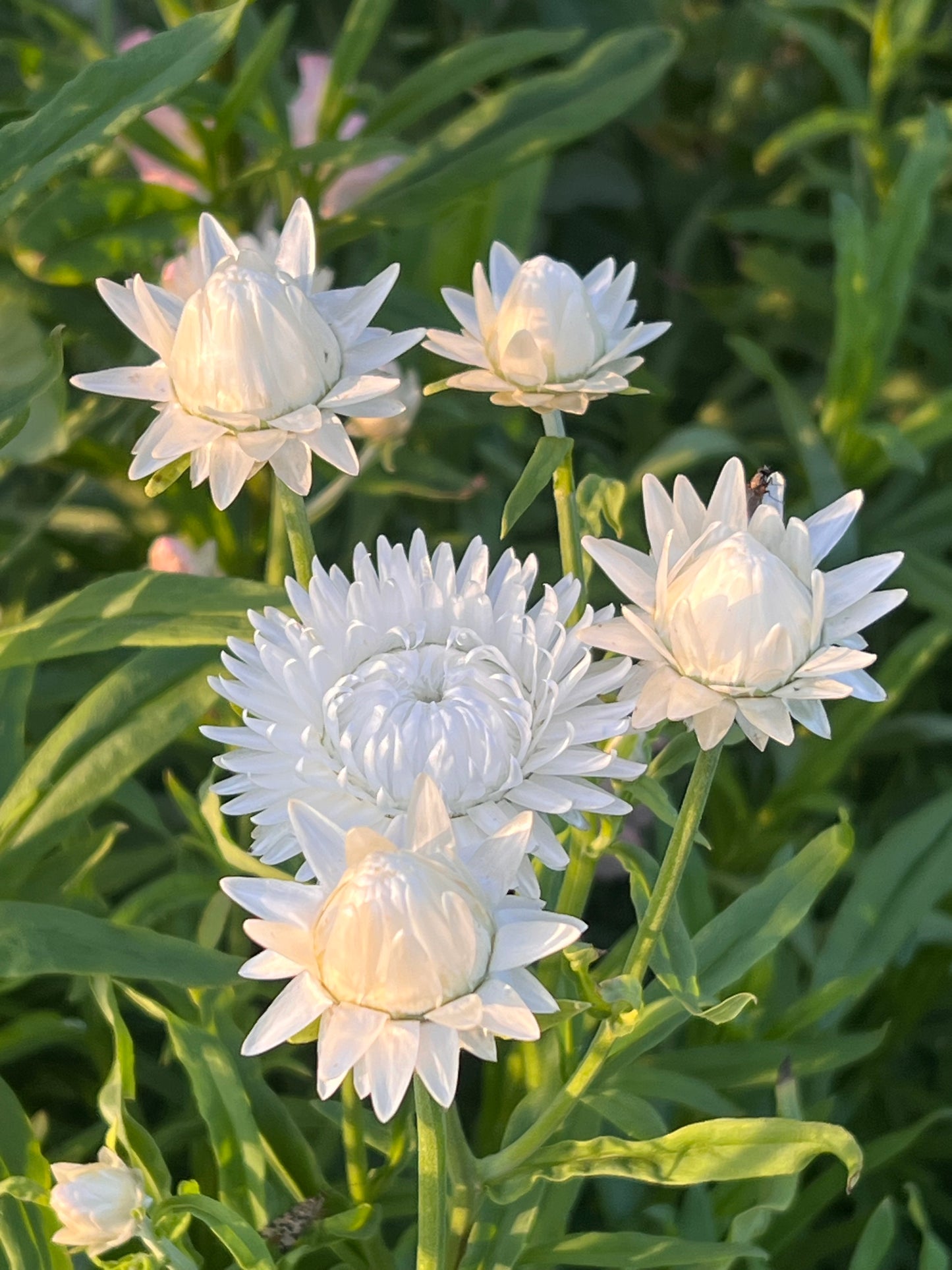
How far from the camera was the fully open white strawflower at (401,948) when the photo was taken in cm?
36

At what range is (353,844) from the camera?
38cm

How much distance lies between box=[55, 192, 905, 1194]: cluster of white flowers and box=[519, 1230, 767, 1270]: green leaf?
6.9 inches

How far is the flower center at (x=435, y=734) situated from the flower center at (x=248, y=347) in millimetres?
110

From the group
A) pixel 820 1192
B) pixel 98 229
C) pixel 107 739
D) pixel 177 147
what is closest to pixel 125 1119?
pixel 107 739

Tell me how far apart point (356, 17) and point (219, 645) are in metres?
0.51

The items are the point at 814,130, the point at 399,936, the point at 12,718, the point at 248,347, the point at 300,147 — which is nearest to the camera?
the point at 399,936

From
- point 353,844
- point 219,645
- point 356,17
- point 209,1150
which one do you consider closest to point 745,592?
point 353,844

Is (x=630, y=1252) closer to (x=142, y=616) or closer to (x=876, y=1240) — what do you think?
(x=876, y=1240)

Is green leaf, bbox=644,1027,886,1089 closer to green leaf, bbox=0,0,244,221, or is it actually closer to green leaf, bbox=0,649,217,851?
green leaf, bbox=0,649,217,851

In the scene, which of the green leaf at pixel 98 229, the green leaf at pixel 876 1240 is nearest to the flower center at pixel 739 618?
the green leaf at pixel 876 1240

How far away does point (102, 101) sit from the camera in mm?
648

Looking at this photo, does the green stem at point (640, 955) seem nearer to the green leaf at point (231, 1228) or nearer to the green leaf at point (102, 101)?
the green leaf at point (231, 1228)

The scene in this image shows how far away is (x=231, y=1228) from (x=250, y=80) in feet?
2.17

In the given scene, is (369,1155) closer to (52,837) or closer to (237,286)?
(52,837)
